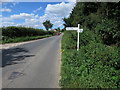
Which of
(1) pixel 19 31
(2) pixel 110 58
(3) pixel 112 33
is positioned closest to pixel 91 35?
(3) pixel 112 33

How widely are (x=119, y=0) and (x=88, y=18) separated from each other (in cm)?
411

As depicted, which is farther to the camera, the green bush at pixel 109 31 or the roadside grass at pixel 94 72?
the green bush at pixel 109 31

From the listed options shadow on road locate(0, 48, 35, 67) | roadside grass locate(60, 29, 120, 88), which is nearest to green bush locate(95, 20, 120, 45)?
roadside grass locate(60, 29, 120, 88)

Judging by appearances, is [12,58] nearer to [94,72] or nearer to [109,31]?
[94,72]

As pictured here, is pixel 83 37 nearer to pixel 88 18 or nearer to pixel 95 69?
pixel 88 18

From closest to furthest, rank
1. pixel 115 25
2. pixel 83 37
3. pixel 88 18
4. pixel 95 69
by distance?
1. pixel 95 69
2. pixel 115 25
3. pixel 83 37
4. pixel 88 18

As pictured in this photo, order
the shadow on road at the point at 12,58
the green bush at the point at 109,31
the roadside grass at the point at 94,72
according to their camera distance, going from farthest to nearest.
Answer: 1. the green bush at the point at 109,31
2. the shadow on road at the point at 12,58
3. the roadside grass at the point at 94,72

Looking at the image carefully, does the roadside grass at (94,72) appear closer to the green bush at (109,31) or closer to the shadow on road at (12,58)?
the green bush at (109,31)

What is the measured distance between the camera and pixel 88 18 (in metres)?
10.2

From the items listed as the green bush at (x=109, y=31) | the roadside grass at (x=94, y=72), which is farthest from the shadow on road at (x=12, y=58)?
the green bush at (x=109, y=31)

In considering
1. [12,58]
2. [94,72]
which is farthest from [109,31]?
[12,58]

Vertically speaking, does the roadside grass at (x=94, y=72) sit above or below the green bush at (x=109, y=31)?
below

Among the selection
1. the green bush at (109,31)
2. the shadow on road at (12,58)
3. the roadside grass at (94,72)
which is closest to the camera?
the roadside grass at (94,72)

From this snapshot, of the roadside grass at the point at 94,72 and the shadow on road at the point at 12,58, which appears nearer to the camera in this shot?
the roadside grass at the point at 94,72
